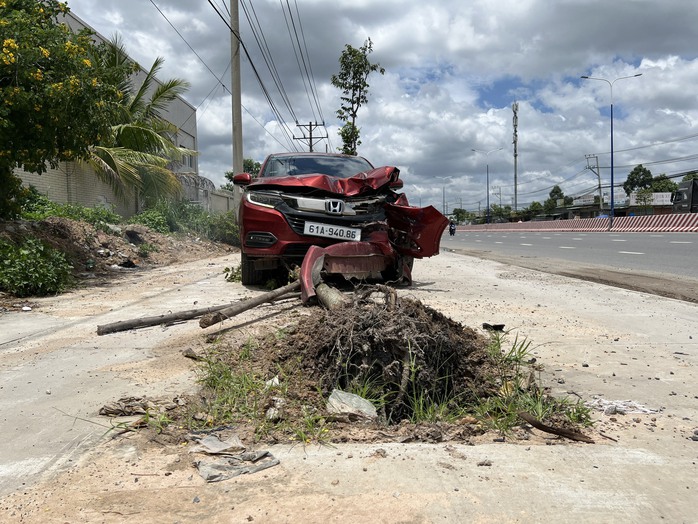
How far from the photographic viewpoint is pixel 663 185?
256 feet

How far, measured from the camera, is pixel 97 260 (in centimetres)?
1113

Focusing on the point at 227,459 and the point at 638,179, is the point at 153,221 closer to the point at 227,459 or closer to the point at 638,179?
the point at 227,459

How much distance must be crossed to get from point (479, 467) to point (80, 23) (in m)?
22.3

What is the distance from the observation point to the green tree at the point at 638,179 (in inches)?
3460

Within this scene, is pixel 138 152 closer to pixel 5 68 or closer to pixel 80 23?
pixel 80 23

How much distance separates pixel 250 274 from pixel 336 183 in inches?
66.1

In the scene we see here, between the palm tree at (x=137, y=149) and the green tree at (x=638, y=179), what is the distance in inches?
3403

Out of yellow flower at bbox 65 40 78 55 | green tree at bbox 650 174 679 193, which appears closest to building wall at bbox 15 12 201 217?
yellow flower at bbox 65 40 78 55

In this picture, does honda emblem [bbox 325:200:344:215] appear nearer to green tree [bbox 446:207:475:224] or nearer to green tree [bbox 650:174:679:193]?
green tree [bbox 650:174:679:193]

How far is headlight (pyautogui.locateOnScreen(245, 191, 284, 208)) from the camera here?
6137 mm

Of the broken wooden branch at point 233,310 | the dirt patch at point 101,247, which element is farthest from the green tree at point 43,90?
the broken wooden branch at point 233,310

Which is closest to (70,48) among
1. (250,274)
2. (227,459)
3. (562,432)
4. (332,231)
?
(250,274)

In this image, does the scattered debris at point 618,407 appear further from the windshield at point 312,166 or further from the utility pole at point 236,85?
the utility pole at point 236,85

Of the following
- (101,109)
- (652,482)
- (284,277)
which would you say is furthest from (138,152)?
(652,482)
